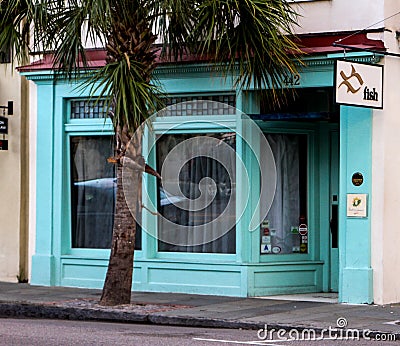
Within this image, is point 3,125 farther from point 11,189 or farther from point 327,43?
point 327,43

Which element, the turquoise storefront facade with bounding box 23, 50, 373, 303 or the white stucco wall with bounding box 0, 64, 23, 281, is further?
the white stucco wall with bounding box 0, 64, 23, 281

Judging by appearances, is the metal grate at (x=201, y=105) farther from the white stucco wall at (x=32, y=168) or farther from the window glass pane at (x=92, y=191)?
the white stucco wall at (x=32, y=168)

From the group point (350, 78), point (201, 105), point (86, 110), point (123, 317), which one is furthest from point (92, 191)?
point (350, 78)

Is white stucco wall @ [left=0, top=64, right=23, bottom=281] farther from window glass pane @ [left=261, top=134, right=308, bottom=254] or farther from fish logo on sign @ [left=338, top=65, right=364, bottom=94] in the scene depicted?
fish logo on sign @ [left=338, top=65, right=364, bottom=94]

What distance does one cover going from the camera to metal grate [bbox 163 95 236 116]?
618 inches

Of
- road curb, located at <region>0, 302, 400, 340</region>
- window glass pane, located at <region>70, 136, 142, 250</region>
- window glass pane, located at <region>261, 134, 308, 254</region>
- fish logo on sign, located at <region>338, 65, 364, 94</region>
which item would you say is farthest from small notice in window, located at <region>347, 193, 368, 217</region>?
window glass pane, located at <region>70, 136, 142, 250</region>

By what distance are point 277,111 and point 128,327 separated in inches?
195

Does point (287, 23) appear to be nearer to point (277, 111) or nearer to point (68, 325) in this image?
point (277, 111)

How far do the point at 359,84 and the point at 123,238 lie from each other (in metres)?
4.03

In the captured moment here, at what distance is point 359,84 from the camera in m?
13.9

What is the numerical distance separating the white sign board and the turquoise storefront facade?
1.20ft

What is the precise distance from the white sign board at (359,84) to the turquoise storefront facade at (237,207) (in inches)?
14.4

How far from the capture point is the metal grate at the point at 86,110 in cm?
1688

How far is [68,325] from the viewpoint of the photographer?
489 inches
